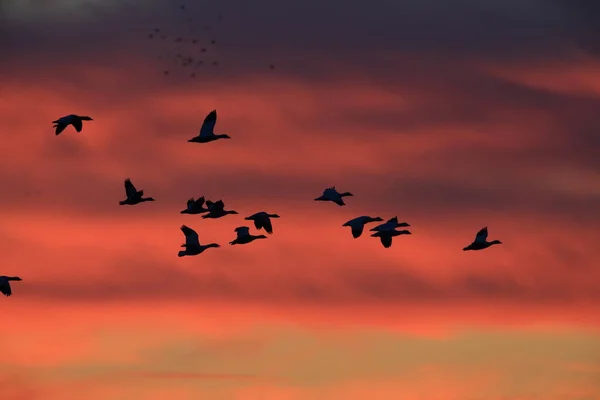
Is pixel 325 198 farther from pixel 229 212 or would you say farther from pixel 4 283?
pixel 4 283

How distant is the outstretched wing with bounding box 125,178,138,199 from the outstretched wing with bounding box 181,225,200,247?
17.2 ft

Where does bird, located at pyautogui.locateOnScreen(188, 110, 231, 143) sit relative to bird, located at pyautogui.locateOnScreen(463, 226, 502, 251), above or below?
above

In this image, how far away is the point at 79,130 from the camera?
144125 mm

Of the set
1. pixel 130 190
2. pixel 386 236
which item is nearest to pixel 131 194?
pixel 130 190

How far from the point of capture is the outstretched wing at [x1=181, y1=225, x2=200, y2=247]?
510 feet

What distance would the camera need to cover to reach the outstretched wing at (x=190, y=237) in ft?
510

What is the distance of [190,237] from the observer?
156 m

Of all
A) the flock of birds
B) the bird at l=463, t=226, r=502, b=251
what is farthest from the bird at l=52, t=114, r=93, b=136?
the bird at l=463, t=226, r=502, b=251

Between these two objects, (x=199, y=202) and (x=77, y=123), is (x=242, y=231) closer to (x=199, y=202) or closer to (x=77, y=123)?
(x=199, y=202)

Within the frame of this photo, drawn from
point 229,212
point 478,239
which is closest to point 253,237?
point 229,212

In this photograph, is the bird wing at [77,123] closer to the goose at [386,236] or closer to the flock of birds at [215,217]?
the flock of birds at [215,217]

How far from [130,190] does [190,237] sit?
21.9 feet

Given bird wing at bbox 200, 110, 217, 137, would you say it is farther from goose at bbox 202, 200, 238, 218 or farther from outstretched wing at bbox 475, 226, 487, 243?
outstretched wing at bbox 475, 226, 487, 243

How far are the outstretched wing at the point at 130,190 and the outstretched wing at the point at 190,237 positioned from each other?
5234mm
